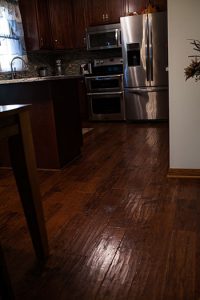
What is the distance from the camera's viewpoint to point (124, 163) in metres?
2.95

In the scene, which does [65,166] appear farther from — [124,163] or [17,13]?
[17,13]

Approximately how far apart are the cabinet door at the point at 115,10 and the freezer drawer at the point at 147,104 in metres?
1.29

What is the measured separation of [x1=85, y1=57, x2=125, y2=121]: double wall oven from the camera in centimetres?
502

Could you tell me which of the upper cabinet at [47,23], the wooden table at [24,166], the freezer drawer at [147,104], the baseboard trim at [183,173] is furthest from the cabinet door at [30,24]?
the wooden table at [24,166]

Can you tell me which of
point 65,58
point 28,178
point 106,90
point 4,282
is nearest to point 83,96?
point 106,90

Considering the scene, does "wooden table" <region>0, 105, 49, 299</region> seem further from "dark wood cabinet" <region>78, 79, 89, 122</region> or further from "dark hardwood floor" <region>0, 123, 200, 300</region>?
"dark wood cabinet" <region>78, 79, 89, 122</region>

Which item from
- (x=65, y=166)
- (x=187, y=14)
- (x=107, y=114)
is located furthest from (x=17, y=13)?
(x=187, y=14)

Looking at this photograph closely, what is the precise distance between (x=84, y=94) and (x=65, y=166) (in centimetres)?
264

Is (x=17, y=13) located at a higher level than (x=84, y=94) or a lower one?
higher

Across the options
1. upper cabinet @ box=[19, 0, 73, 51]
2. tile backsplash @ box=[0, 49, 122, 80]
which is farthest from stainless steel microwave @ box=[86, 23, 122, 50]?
upper cabinet @ box=[19, 0, 73, 51]

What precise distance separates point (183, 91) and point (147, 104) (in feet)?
8.48

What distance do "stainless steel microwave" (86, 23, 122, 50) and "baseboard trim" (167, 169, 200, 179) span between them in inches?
125

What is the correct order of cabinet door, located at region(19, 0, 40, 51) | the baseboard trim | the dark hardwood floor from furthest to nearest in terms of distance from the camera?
cabinet door, located at region(19, 0, 40, 51) → the baseboard trim → the dark hardwood floor

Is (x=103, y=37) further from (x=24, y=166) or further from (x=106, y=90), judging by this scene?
(x=24, y=166)
